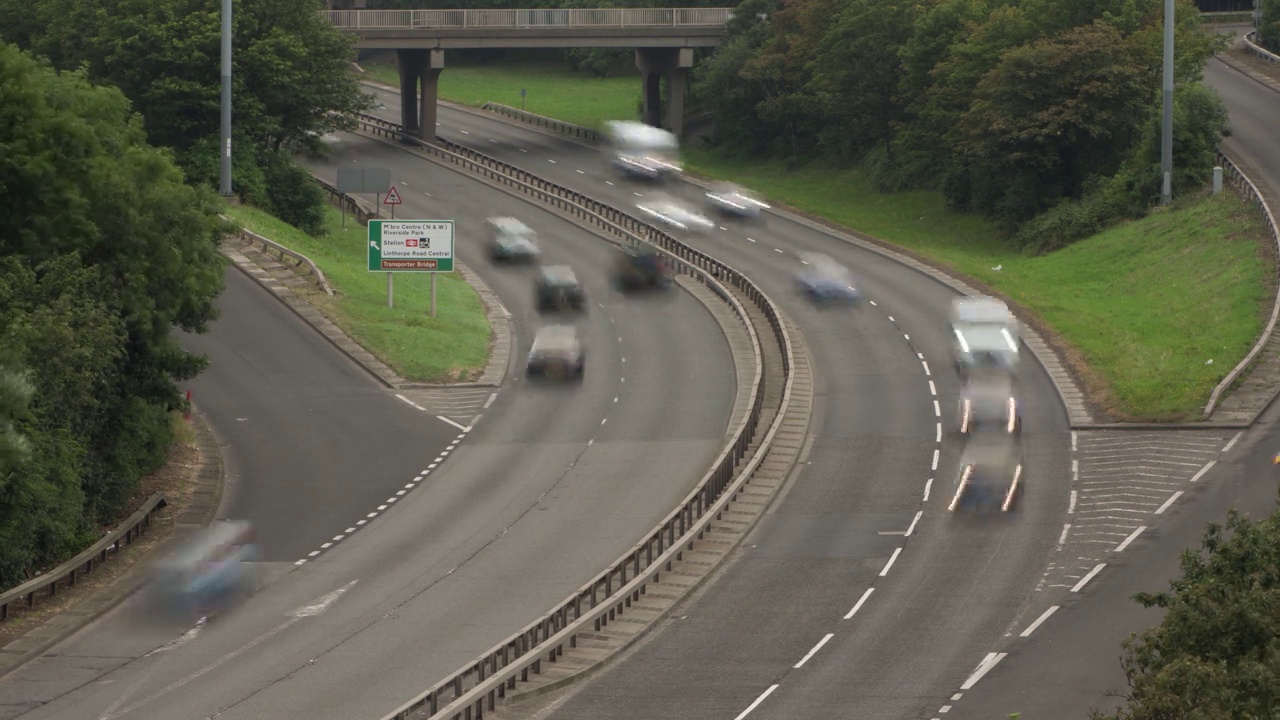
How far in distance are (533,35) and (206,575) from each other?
233ft

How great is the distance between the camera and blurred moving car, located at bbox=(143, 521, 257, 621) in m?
35.0

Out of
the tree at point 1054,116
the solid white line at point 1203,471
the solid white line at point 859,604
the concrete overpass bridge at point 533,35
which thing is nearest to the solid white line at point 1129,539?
the solid white line at point 1203,471

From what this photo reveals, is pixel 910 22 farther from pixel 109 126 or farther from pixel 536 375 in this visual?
pixel 109 126

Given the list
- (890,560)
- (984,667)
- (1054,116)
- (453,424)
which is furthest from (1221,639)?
(1054,116)

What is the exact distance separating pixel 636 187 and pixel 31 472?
6061cm

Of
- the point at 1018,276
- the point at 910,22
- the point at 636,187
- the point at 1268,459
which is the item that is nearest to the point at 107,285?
the point at 1268,459

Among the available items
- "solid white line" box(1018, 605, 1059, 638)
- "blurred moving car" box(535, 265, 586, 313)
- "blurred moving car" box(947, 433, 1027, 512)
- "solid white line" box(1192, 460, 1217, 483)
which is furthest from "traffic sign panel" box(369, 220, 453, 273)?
"solid white line" box(1018, 605, 1059, 638)

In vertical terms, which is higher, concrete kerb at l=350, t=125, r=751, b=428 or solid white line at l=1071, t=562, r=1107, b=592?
concrete kerb at l=350, t=125, r=751, b=428

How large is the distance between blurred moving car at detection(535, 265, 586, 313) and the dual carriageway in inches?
83.5

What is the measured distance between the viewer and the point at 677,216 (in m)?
81.6

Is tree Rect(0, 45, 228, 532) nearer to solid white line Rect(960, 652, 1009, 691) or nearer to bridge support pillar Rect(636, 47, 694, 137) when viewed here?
solid white line Rect(960, 652, 1009, 691)

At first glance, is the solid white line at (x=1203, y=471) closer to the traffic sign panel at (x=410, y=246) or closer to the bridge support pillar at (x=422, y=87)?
the traffic sign panel at (x=410, y=246)

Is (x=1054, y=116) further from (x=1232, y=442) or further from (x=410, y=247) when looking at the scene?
(x=1232, y=442)

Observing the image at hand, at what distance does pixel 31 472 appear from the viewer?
115ft
